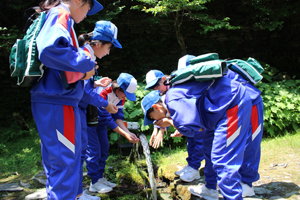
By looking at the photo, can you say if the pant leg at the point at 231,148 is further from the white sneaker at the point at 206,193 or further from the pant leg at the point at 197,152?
the pant leg at the point at 197,152

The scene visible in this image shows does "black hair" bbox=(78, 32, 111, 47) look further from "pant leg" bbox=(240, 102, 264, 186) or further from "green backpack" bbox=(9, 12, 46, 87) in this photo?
"pant leg" bbox=(240, 102, 264, 186)

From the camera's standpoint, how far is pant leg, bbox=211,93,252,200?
6.69ft

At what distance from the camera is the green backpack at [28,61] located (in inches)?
63.1

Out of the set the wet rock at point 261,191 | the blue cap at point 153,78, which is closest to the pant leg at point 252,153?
the wet rock at point 261,191

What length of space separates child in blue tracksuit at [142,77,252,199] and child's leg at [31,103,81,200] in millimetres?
879

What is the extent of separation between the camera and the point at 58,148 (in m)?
1.68

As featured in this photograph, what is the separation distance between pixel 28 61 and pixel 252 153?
2.27 m

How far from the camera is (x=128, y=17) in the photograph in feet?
26.8

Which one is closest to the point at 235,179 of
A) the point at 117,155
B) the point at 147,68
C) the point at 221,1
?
the point at 117,155

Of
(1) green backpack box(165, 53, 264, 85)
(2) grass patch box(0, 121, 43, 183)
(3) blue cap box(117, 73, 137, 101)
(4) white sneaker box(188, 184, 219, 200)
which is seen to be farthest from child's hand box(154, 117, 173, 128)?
(2) grass patch box(0, 121, 43, 183)

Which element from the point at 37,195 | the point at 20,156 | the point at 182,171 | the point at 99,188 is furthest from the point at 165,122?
the point at 20,156

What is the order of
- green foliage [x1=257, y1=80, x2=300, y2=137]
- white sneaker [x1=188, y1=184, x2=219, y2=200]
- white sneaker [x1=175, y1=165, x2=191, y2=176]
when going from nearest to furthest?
white sneaker [x1=188, y1=184, x2=219, y2=200] → white sneaker [x1=175, y1=165, x2=191, y2=176] → green foliage [x1=257, y1=80, x2=300, y2=137]

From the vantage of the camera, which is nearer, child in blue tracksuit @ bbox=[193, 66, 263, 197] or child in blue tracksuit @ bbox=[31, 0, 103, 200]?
child in blue tracksuit @ bbox=[31, 0, 103, 200]

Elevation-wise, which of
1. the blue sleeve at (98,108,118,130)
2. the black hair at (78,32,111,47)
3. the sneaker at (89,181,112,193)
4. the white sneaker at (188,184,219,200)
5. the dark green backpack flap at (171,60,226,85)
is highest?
the black hair at (78,32,111,47)
